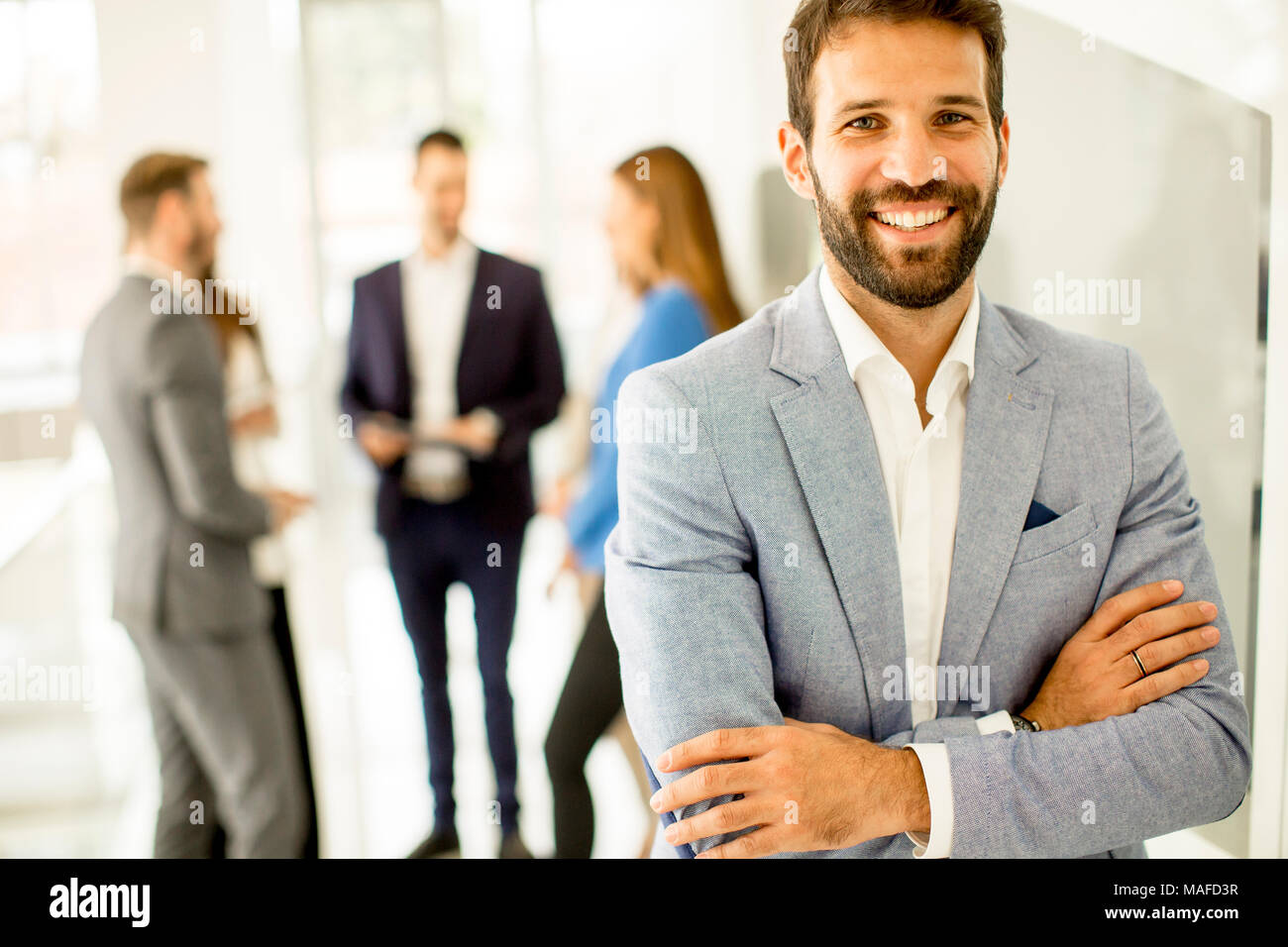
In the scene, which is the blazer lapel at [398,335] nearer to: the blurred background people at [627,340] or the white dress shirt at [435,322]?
the white dress shirt at [435,322]

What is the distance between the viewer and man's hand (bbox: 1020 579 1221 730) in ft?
4.62

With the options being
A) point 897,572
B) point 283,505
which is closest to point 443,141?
point 283,505

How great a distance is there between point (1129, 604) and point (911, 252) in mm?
646

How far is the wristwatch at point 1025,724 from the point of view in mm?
1437

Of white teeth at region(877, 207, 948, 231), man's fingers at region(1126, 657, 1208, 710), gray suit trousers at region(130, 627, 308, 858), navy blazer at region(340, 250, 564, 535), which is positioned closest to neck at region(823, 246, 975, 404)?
white teeth at region(877, 207, 948, 231)

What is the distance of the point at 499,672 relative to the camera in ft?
7.94

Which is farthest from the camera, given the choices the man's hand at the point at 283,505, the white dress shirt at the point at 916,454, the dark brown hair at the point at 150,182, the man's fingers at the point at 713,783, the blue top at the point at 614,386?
the man's hand at the point at 283,505

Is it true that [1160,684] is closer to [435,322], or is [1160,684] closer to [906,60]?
[906,60]

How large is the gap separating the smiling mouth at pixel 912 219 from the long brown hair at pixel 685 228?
679 mm

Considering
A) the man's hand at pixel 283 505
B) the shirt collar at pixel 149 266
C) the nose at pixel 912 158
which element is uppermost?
the shirt collar at pixel 149 266

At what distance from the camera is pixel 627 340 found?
2.24 meters

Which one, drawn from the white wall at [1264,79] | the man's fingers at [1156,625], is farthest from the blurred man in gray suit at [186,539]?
the white wall at [1264,79]
